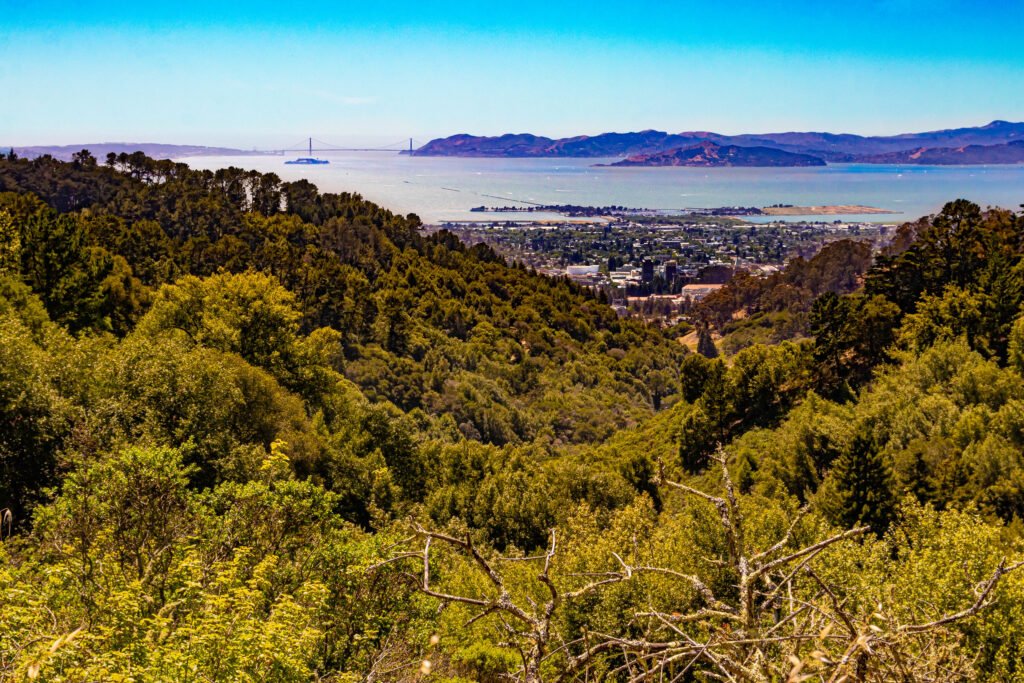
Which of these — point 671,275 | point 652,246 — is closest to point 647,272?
point 671,275

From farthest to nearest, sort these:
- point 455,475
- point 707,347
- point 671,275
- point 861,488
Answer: point 671,275 → point 707,347 → point 455,475 → point 861,488

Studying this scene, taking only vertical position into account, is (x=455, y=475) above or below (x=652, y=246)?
below

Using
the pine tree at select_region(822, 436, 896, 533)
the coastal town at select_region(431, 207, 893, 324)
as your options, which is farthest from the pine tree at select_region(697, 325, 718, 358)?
the pine tree at select_region(822, 436, 896, 533)

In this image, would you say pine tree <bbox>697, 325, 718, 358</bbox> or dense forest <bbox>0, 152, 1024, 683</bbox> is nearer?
dense forest <bbox>0, 152, 1024, 683</bbox>

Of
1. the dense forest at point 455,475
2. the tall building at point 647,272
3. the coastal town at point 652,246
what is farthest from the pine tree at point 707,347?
the tall building at point 647,272

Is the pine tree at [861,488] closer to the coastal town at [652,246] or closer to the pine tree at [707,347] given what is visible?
the pine tree at [707,347]

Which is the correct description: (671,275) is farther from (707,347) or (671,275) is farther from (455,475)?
(455,475)

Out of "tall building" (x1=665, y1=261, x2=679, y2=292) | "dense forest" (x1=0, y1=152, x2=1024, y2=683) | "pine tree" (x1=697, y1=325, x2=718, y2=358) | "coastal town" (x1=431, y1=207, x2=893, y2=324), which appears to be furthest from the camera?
"tall building" (x1=665, y1=261, x2=679, y2=292)

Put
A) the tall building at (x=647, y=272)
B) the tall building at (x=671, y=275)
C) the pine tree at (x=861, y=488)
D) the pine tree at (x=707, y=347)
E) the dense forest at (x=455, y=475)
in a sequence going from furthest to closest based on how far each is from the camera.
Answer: the tall building at (x=647, y=272)
the tall building at (x=671, y=275)
the pine tree at (x=707, y=347)
the pine tree at (x=861, y=488)
the dense forest at (x=455, y=475)

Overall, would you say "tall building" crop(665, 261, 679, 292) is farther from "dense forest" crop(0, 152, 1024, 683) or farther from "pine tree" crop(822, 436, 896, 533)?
"pine tree" crop(822, 436, 896, 533)
